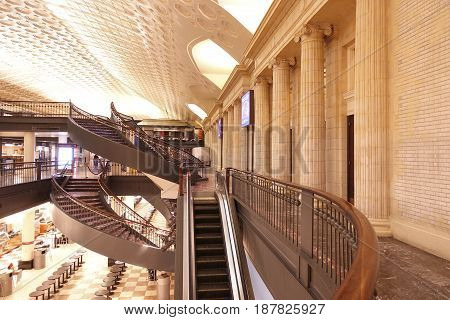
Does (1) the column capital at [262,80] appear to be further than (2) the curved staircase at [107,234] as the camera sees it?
Yes

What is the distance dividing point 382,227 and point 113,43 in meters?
24.1

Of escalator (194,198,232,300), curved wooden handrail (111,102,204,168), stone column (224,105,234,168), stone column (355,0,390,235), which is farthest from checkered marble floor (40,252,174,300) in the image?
stone column (355,0,390,235)

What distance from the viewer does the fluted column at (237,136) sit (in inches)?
723

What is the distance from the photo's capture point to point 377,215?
17.4ft

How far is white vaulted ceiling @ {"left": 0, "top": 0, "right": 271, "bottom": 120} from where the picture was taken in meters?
15.1

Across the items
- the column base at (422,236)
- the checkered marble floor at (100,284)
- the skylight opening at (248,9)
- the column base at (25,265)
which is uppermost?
the skylight opening at (248,9)

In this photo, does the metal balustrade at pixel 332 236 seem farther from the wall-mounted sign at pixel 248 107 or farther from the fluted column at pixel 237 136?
the fluted column at pixel 237 136

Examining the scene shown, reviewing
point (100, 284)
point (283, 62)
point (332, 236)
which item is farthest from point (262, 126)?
point (100, 284)

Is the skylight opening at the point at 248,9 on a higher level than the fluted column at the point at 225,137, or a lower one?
higher

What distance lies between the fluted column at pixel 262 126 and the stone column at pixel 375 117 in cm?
749

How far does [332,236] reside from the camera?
3.95 metres

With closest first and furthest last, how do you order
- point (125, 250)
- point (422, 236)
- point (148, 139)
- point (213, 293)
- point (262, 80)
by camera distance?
point (422, 236)
point (213, 293)
point (125, 250)
point (262, 80)
point (148, 139)

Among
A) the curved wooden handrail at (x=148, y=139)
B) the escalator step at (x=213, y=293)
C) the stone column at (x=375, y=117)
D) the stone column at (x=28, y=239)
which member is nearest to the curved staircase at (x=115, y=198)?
the curved wooden handrail at (x=148, y=139)

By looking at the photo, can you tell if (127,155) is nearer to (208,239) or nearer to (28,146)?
(208,239)
